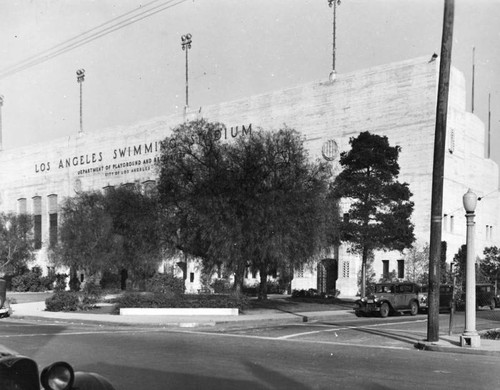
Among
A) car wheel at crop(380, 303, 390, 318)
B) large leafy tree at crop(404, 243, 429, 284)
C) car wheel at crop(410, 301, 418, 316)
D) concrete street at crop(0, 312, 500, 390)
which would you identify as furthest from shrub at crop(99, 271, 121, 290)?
concrete street at crop(0, 312, 500, 390)

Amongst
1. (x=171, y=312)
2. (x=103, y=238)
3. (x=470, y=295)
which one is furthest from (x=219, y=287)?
(x=470, y=295)

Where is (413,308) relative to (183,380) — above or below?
below

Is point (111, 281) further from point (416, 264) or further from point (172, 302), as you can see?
point (172, 302)

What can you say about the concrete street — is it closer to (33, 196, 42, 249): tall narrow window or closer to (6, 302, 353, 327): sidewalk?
(6, 302, 353, 327): sidewalk

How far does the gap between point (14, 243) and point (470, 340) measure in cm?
6046

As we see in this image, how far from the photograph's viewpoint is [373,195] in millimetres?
38156

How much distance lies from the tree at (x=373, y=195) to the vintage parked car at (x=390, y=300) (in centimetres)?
702

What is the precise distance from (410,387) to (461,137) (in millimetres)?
51549

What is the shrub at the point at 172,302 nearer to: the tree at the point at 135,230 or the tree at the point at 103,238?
the tree at the point at 135,230

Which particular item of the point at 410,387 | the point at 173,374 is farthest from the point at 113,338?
the point at 410,387

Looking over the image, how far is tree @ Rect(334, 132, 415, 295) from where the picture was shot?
3788cm

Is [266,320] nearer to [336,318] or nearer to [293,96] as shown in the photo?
[336,318]

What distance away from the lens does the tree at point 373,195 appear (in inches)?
1491

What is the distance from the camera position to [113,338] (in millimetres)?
17188
